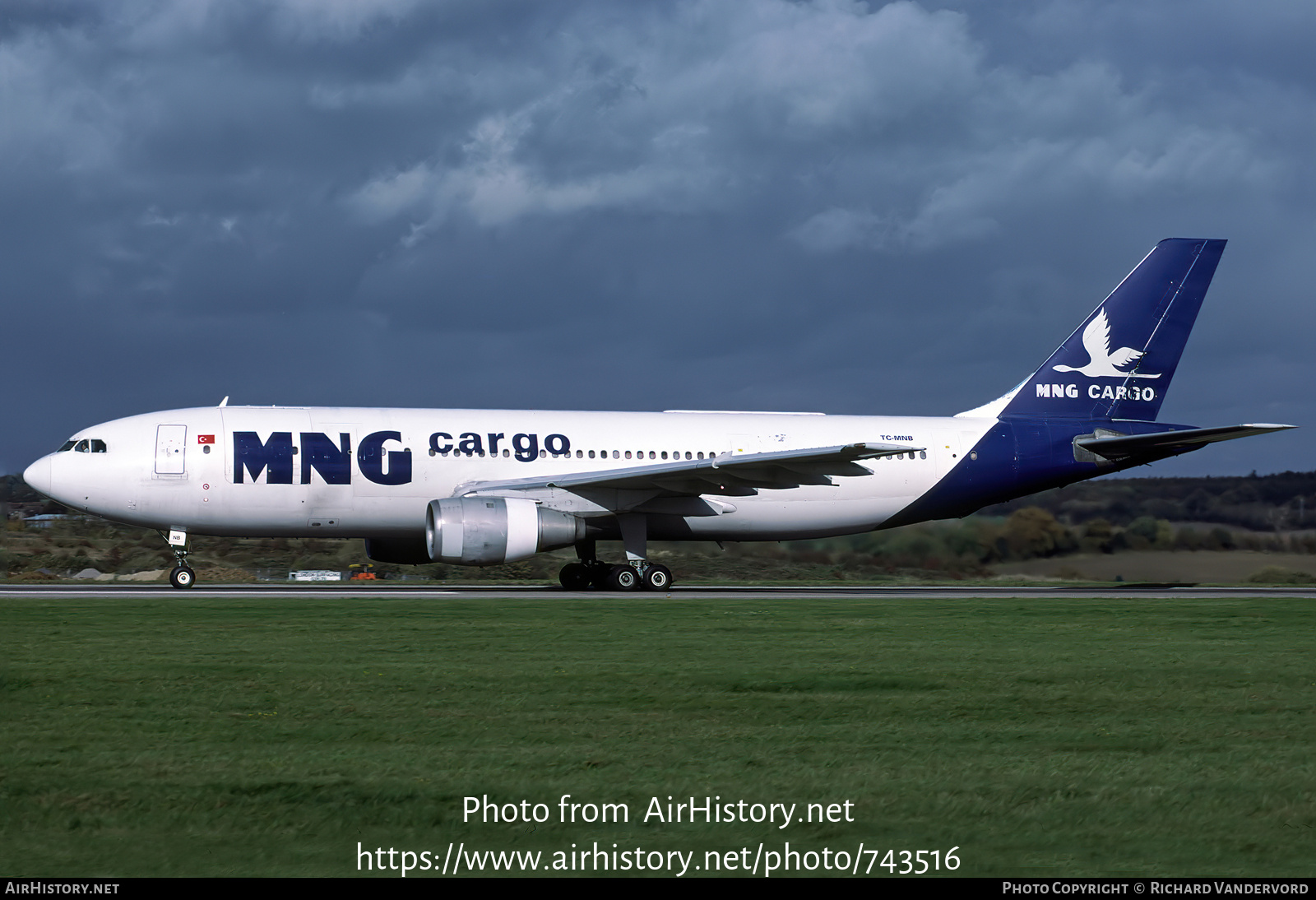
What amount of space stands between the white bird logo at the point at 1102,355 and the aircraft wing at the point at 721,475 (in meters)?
7.35

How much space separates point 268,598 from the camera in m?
21.3

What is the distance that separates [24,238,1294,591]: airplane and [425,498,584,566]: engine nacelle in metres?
0.03

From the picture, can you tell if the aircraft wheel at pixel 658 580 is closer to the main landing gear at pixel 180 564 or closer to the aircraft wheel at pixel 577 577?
the aircraft wheel at pixel 577 577

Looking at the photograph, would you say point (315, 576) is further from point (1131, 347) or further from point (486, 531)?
point (1131, 347)

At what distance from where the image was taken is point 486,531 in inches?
928

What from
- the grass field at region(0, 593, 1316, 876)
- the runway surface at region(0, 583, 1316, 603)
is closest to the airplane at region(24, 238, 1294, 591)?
the runway surface at region(0, 583, 1316, 603)

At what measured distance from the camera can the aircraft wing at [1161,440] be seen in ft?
88.4

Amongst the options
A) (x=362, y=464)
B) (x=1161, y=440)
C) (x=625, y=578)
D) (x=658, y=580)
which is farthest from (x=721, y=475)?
(x=1161, y=440)

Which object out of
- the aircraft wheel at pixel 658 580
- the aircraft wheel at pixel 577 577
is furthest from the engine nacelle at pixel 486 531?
the aircraft wheel at pixel 577 577

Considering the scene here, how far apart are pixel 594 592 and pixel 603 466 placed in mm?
2629
